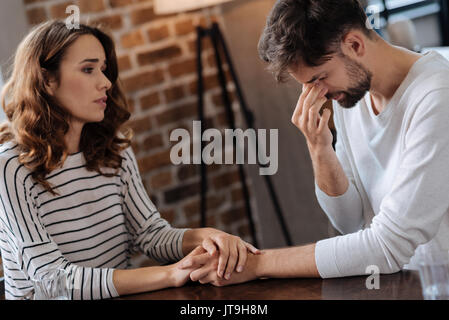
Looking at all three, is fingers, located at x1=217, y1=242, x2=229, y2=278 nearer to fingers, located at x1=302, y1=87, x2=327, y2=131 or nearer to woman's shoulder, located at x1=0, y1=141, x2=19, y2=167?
fingers, located at x1=302, y1=87, x2=327, y2=131

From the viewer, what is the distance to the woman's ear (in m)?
1.65

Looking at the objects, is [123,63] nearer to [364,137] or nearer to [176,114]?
[176,114]

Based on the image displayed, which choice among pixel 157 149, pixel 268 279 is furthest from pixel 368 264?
pixel 157 149

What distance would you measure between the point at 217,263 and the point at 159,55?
58.4 inches

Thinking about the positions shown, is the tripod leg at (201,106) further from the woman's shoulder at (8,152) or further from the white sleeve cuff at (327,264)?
the white sleeve cuff at (327,264)

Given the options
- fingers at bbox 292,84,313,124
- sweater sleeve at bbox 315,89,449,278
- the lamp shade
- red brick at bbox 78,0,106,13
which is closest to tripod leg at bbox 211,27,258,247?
the lamp shade

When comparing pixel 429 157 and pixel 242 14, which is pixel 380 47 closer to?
pixel 429 157

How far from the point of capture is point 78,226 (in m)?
1.63

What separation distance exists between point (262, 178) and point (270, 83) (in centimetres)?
46

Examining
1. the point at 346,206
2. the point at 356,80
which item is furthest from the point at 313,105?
the point at 346,206

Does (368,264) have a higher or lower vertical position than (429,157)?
lower
